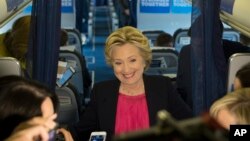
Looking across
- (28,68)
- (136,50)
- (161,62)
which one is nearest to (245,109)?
(136,50)

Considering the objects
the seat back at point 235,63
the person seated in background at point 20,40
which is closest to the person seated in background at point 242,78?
the seat back at point 235,63

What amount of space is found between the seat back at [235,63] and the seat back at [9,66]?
4.01 ft

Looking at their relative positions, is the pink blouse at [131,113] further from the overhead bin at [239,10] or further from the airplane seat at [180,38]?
the airplane seat at [180,38]

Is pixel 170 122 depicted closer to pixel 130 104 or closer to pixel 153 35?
pixel 130 104

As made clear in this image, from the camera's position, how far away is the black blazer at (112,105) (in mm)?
2941

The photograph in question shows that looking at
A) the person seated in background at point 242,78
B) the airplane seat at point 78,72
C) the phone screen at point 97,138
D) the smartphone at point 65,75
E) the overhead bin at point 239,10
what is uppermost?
the overhead bin at point 239,10

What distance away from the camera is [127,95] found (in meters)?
2.96

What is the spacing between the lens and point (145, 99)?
2961 mm

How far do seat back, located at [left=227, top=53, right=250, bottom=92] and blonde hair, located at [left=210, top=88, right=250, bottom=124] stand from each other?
3.32 feet

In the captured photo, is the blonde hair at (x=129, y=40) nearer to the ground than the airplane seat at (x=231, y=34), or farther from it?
farther from it

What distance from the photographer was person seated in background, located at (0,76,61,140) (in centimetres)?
159

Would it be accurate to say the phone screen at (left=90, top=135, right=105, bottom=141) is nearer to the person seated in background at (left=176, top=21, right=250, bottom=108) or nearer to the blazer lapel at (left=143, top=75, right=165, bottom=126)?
the blazer lapel at (left=143, top=75, right=165, bottom=126)

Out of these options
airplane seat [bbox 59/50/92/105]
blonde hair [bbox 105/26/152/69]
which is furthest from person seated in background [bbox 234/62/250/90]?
airplane seat [bbox 59/50/92/105]

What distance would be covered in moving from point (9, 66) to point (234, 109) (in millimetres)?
1476
